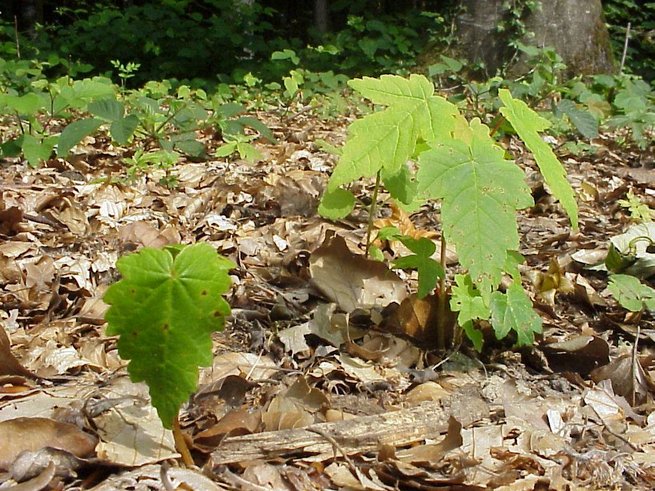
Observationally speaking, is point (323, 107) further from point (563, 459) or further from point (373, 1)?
point (373, 1)

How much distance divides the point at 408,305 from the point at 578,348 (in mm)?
475

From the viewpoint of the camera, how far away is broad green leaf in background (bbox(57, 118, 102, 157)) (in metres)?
3.04

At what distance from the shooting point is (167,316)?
1045 mm

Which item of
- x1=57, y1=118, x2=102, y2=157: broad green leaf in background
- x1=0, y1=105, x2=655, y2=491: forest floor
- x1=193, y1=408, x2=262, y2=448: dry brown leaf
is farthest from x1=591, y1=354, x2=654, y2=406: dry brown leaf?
x1=57, y1=118, x2=102, y2=157: broad green leaf in background

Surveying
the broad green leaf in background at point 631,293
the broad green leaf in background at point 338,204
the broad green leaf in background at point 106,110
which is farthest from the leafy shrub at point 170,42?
the broad green leaf in background at point 631,293

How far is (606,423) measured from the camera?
1575 millimetres

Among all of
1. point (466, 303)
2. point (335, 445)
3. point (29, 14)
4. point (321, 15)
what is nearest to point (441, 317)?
point (466, 303)

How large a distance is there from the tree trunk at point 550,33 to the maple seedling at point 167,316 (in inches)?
223

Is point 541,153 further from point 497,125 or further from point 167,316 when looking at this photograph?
point 167,316

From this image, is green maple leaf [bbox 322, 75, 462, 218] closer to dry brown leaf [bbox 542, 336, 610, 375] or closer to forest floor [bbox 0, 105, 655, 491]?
forest floor [bbox 0, 105, 655, 491]

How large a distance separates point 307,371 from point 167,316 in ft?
2.32

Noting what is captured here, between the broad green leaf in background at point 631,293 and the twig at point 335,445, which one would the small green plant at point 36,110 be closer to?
the twig at point 335,445

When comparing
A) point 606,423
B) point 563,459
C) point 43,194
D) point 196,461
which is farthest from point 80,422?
point 43,194

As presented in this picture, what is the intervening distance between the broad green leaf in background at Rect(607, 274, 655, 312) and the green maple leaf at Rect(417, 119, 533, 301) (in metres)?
0.77
